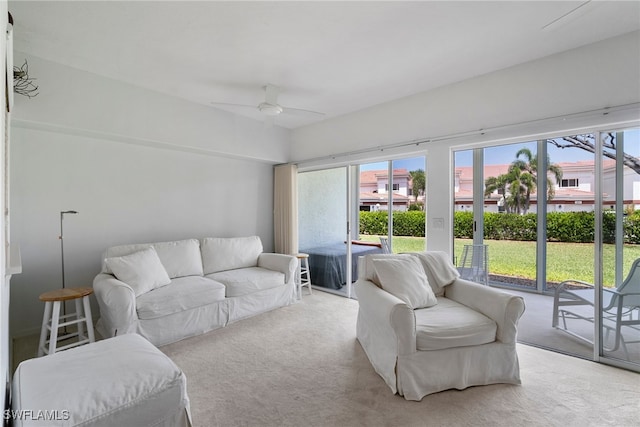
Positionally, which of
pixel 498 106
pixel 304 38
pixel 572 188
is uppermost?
pixel 304 38

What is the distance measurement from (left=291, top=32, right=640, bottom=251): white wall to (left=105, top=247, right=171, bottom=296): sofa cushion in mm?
2612

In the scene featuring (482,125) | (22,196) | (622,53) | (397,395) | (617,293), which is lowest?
(397,395)

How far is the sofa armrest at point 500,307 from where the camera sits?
2133mm

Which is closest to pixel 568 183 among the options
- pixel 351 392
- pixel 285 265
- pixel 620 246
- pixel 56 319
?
pixel 620 246

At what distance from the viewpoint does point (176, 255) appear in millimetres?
3391

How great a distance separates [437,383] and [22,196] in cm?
392

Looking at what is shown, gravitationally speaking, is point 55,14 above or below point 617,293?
above

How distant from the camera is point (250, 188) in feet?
15.6

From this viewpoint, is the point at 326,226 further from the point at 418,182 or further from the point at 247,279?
the point at 247,279

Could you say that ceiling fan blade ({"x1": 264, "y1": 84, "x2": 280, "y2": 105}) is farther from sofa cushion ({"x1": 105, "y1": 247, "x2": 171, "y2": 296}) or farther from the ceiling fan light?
sofa cushion ({"x1": 105, "y1": 247, "x2": 171, "y2": 296})

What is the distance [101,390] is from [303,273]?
3414 mm

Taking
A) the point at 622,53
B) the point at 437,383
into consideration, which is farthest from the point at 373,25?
the point at 437,383

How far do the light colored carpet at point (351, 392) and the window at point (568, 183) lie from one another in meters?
1.60

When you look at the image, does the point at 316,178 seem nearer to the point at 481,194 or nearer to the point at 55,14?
the point at 481,194
